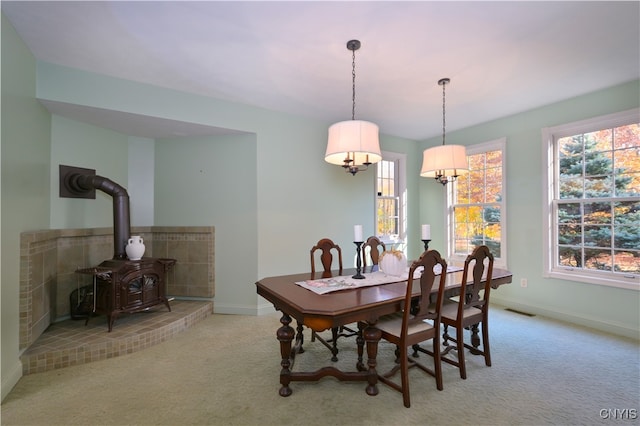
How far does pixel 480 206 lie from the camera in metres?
4.43

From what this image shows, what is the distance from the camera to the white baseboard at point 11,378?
203 cm

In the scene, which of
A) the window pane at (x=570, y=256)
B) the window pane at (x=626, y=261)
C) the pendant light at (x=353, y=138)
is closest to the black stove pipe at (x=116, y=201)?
the pendant light at (x=353, y=138)

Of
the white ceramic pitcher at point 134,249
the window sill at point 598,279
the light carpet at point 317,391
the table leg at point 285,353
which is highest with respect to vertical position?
the white ceramic pitcher at point 134,249

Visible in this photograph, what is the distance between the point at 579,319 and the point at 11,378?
5.36m

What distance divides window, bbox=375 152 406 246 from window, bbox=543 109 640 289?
2.02 metres

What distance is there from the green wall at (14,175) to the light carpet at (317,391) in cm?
40

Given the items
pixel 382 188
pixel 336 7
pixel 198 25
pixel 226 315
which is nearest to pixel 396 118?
pixel 382 188

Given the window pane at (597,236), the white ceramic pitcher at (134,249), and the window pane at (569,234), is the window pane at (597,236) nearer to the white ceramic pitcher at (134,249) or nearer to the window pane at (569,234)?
the window pane at (569,234)

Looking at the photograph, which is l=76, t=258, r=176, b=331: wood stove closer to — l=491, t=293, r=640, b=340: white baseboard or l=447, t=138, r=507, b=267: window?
l=447, t=138, r=507, b=267: window

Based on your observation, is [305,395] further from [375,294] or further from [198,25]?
[198,25]

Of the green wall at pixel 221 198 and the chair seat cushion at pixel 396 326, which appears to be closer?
the chair seat cushion at pixel 396 326

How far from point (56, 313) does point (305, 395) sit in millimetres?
2852

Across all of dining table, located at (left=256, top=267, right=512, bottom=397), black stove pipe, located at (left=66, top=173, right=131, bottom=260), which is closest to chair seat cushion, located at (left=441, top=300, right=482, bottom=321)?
dining table, located at (left=256, top=267, right=512, bottom=397)

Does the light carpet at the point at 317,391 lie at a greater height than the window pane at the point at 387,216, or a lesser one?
lesser
